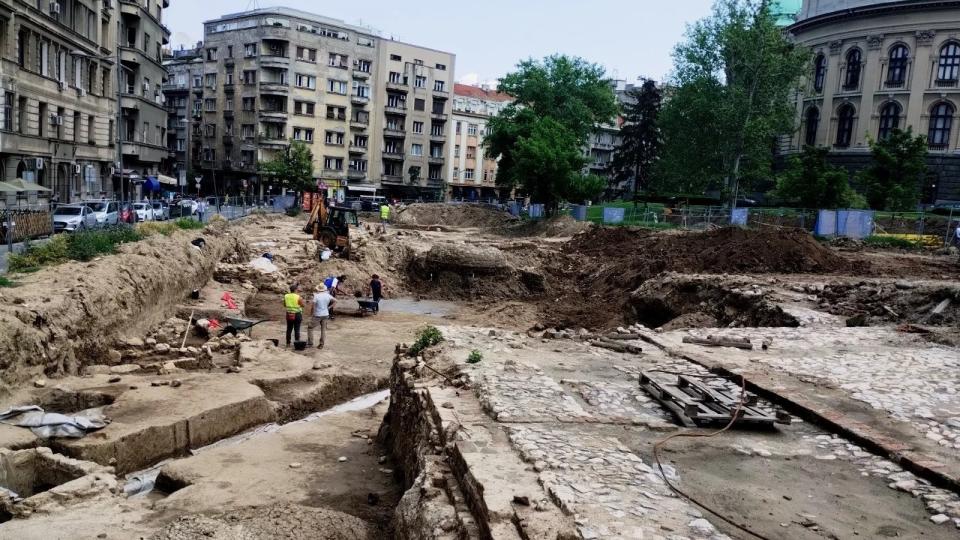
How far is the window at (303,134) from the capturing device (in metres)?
65.3

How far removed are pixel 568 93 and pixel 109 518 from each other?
5260 cm

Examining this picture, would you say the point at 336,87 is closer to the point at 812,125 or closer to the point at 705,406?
the point at 812,125

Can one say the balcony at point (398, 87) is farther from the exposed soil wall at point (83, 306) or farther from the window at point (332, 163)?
the exposed soil wall at point (83, 306)

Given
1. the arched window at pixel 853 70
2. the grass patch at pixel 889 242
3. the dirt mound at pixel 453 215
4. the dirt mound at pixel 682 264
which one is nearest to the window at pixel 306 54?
the dirt mound at pixel 453 215

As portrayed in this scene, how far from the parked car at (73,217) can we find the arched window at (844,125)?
165 ft

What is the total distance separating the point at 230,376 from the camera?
1334 centimetres

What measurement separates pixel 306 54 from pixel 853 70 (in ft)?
150

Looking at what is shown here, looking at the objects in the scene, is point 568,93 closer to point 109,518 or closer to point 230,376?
point 230,376

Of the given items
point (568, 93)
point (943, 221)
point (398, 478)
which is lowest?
point (398, 478)

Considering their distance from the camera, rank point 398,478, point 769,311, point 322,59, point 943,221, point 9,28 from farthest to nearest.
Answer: point 322,59
point 943,221
point 9,28
point 769,311
point 398,478

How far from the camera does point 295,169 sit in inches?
2255

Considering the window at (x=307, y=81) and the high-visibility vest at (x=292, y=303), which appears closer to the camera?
the high-visibility vest at (x=292, y=303)

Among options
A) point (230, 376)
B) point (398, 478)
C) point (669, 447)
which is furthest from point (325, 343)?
point (669, 447)

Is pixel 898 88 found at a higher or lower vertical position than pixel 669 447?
higher
